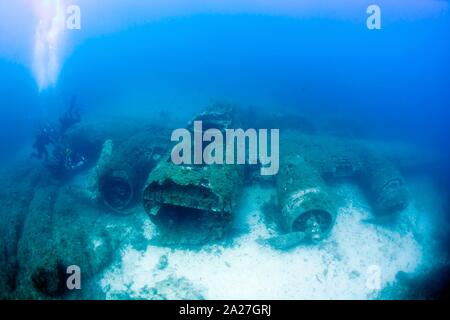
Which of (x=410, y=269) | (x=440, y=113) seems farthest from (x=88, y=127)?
(x=440, y=113)

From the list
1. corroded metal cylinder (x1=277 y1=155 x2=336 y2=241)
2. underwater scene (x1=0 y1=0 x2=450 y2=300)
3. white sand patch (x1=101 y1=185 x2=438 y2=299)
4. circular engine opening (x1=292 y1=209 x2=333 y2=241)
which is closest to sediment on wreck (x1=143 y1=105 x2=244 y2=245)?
underwater scene (x1=0 y1=0 x2=450 y2=300)

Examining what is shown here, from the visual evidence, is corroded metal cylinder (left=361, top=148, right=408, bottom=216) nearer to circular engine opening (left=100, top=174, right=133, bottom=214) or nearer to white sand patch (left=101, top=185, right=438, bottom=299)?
white sand patch (left=101, top=185, right=438, bottom=299)

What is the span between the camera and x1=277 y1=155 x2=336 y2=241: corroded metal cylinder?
769 cm

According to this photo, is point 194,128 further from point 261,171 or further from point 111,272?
point 111,272

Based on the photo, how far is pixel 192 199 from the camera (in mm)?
7156

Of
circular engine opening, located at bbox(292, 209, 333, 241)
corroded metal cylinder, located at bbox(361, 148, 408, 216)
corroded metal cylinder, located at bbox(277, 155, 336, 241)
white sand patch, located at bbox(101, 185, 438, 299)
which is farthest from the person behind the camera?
corroded metal cylinder, located at bbox(361, 148, 408, 216)

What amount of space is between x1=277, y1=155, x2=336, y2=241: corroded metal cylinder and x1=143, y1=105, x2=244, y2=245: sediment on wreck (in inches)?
57.9

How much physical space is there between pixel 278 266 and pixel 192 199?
278 centimetres

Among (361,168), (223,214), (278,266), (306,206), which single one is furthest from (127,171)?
(361,168)

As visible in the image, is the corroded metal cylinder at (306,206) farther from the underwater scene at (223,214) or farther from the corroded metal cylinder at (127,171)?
the corroded metal cylinder at (127,171)

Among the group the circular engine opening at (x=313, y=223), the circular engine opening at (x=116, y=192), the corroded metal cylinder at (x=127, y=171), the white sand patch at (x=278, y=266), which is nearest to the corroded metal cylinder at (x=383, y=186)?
the white sand patch at (x=278, y=266)

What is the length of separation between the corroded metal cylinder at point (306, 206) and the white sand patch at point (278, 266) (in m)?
0.51

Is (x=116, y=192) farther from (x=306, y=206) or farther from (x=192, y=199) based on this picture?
(x=306, y=206)
